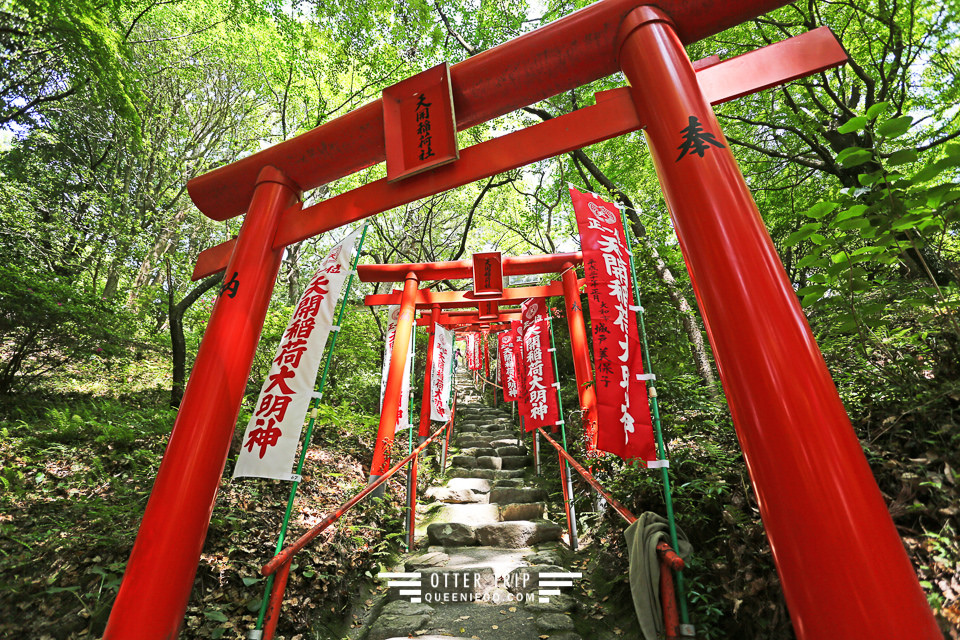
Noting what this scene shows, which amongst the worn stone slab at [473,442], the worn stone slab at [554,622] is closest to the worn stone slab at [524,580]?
the worn stone slab at [554,622]

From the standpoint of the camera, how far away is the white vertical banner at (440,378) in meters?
9.27

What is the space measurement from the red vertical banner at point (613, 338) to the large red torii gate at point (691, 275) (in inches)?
42.4

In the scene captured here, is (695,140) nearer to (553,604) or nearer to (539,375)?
(553,604)

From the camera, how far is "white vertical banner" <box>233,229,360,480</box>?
2.87m

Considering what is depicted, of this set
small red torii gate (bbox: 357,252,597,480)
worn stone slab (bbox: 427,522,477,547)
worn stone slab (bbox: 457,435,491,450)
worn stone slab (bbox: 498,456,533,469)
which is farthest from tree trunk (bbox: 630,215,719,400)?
worn stone slab (bbox: 457,435,491,450)

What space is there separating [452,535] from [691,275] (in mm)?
4654

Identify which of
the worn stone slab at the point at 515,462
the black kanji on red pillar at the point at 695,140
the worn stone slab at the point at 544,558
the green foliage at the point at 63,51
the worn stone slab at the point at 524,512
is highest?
the green foliage at the point at 63,51

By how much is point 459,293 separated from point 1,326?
739 cm

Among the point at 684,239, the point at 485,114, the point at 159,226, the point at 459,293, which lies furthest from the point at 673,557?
the point at 159,226

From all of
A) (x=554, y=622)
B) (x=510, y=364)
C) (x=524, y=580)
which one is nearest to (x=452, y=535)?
(x=524, y=580)

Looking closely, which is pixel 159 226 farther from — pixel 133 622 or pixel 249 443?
pixel 133 622

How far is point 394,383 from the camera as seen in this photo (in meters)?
7.03

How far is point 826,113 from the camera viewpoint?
5.28 meters

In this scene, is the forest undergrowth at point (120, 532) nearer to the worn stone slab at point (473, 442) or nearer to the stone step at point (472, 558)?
the stone step at point (472, 558)
